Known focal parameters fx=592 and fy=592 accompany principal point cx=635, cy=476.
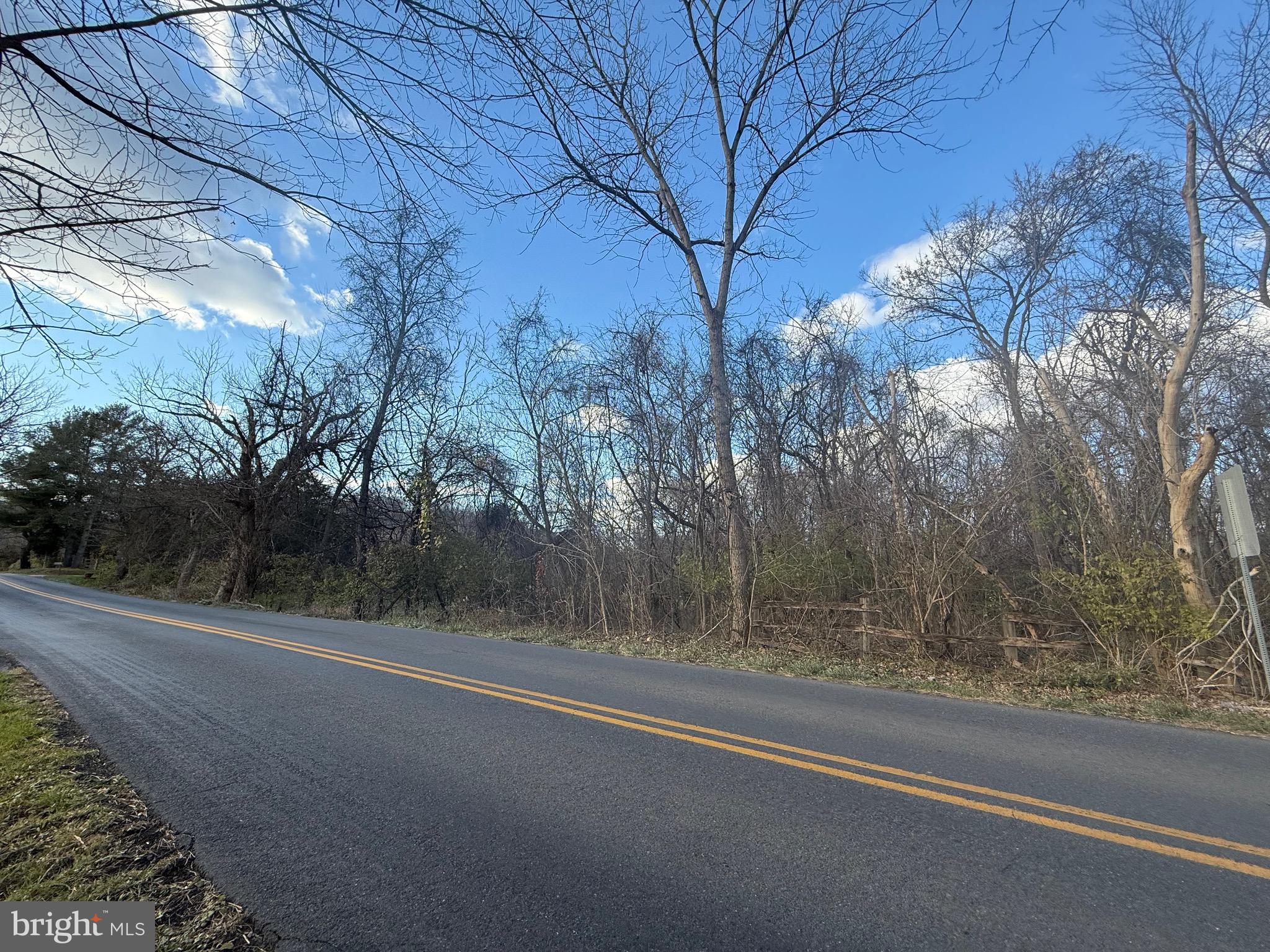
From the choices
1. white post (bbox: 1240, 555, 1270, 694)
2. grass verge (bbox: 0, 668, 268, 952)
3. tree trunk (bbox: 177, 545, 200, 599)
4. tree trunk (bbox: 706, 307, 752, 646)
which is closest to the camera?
grass verge (bbox: 0, 668, 268, 952)

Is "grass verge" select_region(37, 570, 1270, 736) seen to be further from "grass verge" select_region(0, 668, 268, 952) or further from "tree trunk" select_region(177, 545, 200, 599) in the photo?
"tree trunk" select_region(177, 545, 200, 599)

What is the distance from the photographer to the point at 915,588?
880 cm

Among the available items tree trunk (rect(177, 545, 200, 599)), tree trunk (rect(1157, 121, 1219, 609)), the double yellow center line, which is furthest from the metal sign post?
tree trunk (rect(177, 545, 200, 599))

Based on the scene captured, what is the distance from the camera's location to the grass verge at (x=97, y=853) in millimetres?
2184

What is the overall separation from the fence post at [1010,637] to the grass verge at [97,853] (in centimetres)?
860

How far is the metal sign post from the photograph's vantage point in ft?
19.8

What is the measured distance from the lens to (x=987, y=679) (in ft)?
24.3

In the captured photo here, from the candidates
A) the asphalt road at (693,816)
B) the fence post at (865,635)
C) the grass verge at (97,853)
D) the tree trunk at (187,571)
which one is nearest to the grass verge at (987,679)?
the fence post at (865,635)

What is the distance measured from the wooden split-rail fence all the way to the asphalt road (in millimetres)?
2610

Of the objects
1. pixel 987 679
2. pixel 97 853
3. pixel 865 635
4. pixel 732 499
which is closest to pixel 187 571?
pixel 732 499

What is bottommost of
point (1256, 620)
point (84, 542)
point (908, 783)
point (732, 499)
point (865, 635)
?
point (908, 783)

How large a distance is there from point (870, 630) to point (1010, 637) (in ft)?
6.18

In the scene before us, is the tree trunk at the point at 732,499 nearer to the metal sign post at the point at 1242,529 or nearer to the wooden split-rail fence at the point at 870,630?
the wooden split-rail fence at the point at 870,630

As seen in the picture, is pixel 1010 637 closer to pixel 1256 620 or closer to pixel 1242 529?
pixel 1256 620
